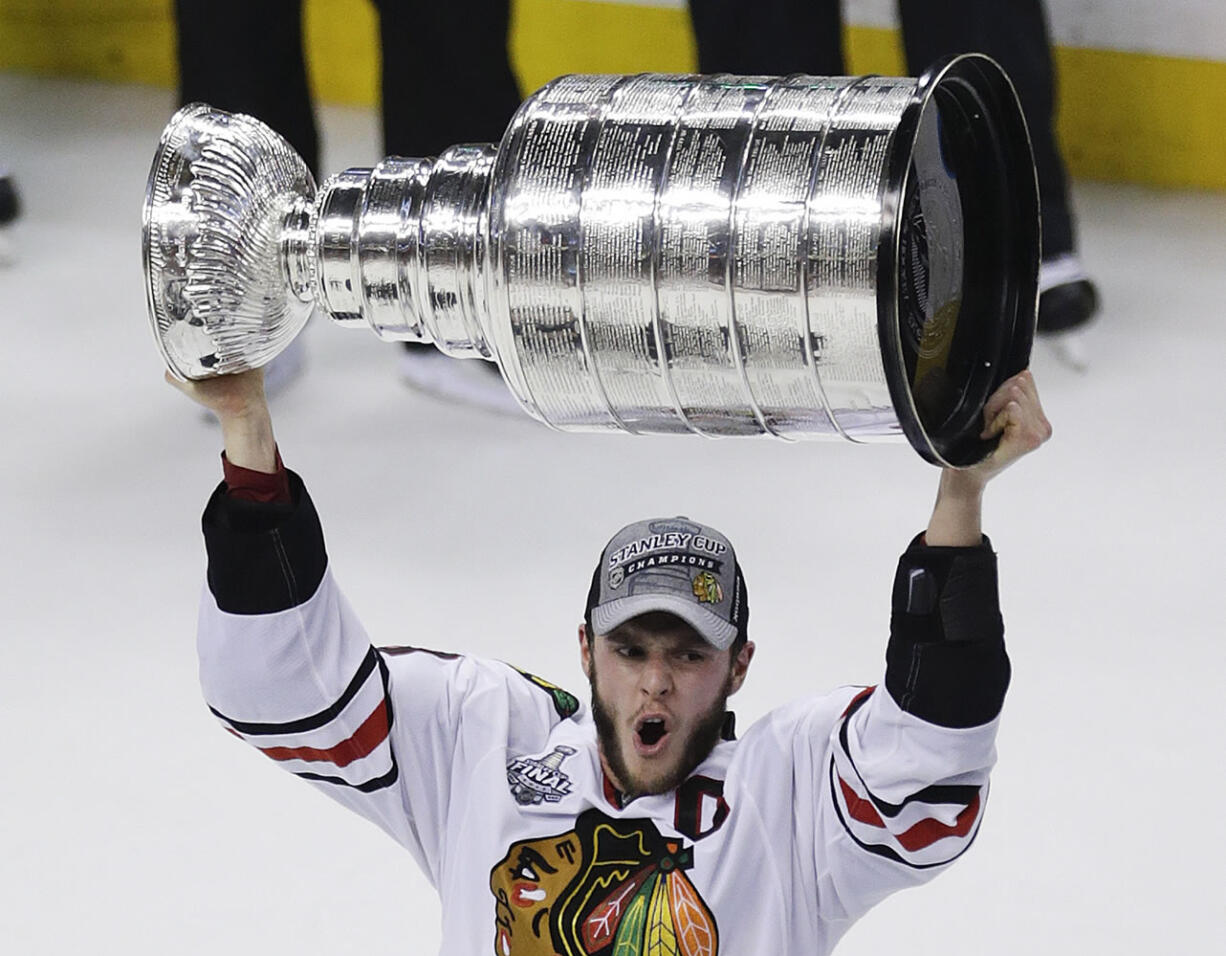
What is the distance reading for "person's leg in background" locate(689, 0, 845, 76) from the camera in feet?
10.6

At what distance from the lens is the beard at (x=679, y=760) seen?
5.17 ft

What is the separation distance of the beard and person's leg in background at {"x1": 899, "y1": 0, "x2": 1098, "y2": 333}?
166cm

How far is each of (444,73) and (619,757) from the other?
171 centimetres

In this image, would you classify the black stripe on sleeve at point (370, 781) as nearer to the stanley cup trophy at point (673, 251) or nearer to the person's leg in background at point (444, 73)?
the stanley cup trophy at point (673, 251)

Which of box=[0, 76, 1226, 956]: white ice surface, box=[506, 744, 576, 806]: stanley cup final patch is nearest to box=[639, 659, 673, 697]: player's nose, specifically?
box=[506, 744, 576, 806]: stanley cup final patch

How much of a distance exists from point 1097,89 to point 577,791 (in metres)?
2.57

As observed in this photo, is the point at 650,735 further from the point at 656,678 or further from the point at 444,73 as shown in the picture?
the point at 444,73

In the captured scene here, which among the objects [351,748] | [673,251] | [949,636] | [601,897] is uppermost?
[673,251]

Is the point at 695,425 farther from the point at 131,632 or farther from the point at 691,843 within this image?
the point at 131,632

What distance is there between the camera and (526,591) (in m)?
2.78

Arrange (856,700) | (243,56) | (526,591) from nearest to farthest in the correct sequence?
(856,700) → (526,591) → (243,56)

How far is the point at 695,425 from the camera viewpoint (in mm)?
1172

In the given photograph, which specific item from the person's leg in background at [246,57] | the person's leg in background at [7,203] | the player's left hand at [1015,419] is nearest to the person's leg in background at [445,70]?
the person's leg in background at [246,57]

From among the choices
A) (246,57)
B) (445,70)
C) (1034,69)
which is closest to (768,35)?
(1034,69)
